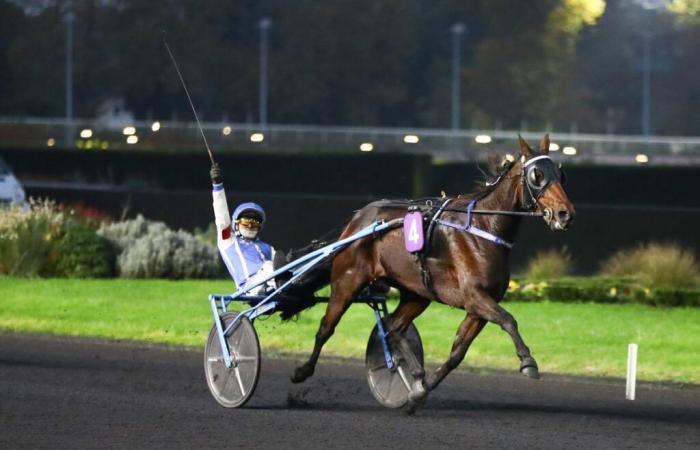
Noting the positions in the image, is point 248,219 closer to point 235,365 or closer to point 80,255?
point 235,365

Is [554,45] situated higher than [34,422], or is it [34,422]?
[554,45]

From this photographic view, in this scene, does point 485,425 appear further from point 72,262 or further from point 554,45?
point 554,45

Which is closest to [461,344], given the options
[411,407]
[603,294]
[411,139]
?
[411,407]

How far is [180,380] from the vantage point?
1149 centimetres

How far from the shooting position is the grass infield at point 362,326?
1288cm

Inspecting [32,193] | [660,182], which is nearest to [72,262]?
[32,193]

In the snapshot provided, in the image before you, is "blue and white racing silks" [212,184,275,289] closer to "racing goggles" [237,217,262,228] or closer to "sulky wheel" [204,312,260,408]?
"racing goggles" [237,217,262,228]

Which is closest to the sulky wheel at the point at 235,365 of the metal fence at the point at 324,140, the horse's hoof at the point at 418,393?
the horse's hoof at the point at 418,393

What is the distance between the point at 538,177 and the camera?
9.30 m

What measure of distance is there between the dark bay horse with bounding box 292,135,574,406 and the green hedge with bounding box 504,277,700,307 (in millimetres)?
6853

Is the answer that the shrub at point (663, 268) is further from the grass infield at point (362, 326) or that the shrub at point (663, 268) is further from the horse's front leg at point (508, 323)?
the horse's front leg at point (508, 323)

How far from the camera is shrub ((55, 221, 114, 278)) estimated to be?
1903cm

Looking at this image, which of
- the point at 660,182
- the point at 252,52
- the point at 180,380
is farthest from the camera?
the point at 252,52

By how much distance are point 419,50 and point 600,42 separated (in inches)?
473
